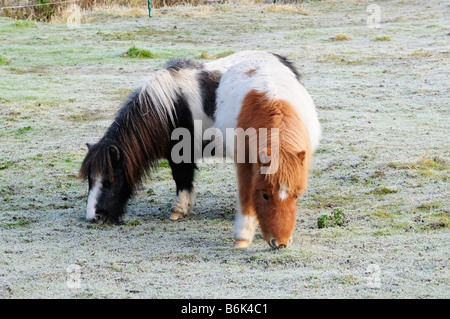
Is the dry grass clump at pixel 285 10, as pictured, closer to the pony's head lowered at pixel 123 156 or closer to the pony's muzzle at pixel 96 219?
the pony's head lowered at pixel 123 156

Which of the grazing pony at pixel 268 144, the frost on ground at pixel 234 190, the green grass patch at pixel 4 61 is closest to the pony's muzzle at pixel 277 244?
the grazing pony at pixel 268 144

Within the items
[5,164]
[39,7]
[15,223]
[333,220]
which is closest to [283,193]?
[333,220]

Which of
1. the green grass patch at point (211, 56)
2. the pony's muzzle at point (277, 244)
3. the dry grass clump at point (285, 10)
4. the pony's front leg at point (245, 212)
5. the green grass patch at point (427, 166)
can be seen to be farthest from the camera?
the dry grass clump at point (285, 10)

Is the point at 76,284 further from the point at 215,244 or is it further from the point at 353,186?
the point at 353,186

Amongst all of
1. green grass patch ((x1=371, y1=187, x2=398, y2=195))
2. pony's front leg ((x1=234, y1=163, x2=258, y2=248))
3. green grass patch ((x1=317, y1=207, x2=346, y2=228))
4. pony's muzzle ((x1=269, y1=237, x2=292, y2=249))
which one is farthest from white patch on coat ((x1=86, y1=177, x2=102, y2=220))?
green grass patch ((x1=371, y1=187, x2=398, y2=195))

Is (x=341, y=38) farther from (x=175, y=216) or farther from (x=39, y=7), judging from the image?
(x=39, y=7)

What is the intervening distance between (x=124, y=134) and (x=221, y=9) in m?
14.3

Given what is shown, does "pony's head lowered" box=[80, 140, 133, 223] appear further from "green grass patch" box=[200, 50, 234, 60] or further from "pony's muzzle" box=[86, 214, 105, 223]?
"green grass patch" box=[200, 50, 234, 60]

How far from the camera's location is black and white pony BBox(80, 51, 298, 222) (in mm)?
5531

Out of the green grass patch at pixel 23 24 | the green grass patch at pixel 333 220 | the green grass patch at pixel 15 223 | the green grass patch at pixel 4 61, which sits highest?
the green grass patch at pixel 23 24

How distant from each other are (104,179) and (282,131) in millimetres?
1955

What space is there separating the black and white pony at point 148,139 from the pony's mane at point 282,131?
1113 millimetres

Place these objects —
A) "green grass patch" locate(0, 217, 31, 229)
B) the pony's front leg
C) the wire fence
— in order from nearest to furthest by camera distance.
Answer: the pony's front leg → "green grass patch" locate(0, 217, 31, 229) → the wire fence

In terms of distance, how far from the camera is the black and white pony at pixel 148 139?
5.53 metres
